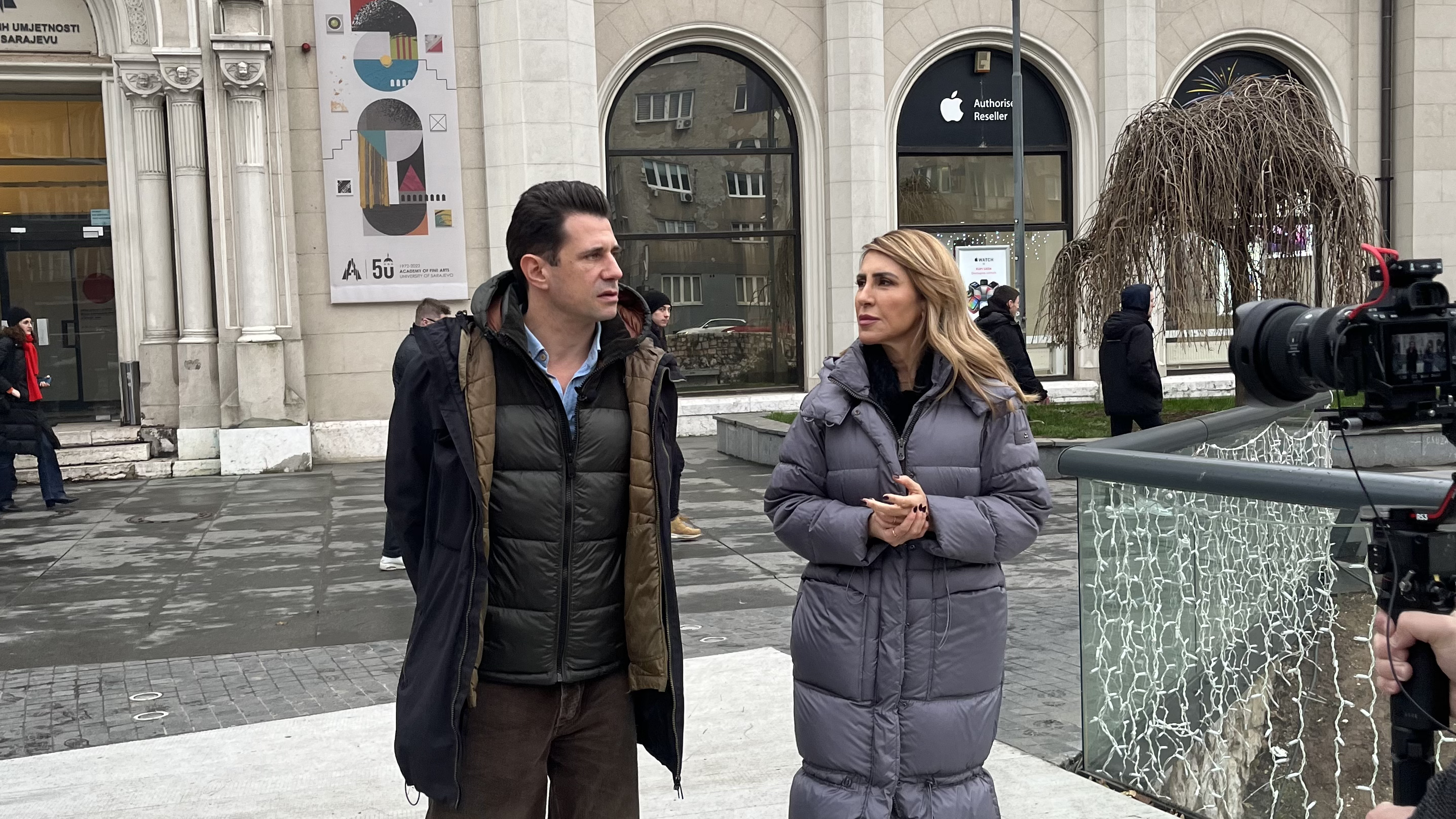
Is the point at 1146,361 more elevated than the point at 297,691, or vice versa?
the point at 1146,361

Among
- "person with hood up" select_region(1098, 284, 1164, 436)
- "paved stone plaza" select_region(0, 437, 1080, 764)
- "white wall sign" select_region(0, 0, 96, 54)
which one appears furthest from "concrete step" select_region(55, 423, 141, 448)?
"person with hood up" select_region(1098, 284, 1164, 436)

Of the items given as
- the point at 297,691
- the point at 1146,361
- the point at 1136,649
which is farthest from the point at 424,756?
the point at 1146,361

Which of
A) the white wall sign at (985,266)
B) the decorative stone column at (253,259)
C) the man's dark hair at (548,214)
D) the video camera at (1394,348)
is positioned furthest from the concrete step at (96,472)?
the video camera at (1394,348)

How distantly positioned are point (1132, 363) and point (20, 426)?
10748mm

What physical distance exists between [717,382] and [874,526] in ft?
54.0

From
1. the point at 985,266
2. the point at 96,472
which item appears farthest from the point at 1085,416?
the point at 96,472

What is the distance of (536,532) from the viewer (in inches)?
123

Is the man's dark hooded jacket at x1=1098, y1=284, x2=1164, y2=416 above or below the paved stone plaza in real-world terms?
above

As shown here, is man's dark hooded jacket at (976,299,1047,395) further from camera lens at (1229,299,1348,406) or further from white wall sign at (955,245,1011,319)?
camera lens at (1229,299,1348,406)

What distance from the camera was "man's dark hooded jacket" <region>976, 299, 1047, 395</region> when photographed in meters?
13.6

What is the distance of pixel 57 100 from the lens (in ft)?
57.7

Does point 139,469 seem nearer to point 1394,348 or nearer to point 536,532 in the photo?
point 536,532

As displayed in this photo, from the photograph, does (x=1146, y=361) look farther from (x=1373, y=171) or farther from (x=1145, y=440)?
(x=1373, y=171)

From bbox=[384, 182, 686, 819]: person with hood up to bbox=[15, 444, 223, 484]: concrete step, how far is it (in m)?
14.1
